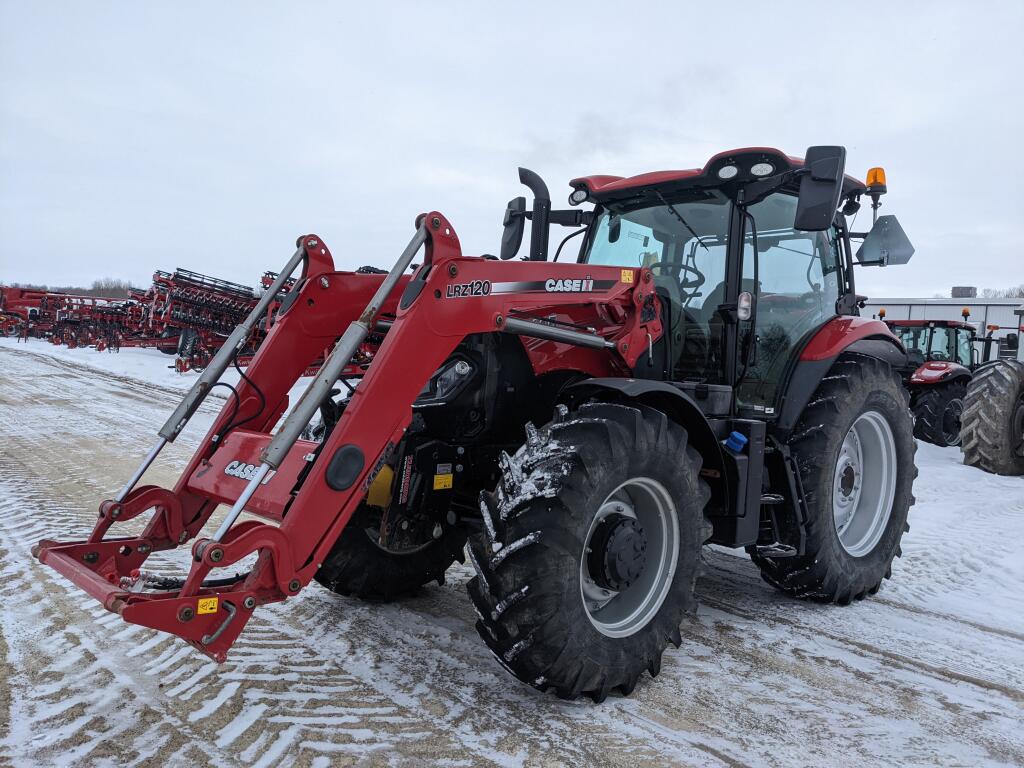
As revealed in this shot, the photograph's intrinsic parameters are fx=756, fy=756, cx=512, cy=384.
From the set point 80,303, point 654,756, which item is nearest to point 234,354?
point 654,756

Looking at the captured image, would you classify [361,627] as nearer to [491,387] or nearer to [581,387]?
[491,387]

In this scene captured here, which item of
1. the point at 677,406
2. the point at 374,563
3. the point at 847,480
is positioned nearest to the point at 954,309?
the point at 847,480

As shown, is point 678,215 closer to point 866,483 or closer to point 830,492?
point 830,492

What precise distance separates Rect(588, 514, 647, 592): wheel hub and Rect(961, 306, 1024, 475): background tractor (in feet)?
24.8

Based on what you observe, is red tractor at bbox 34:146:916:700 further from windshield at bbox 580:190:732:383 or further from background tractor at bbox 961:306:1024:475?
background tractor at bbox 961:306:1024:475

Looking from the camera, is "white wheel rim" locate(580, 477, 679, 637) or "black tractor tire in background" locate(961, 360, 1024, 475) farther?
"black tractor tire in background" locate(961, 360, 1024, 475)

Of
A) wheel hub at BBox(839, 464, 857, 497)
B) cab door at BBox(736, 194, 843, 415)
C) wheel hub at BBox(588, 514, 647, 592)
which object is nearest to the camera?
wheel hub at BBox(588, 514, 647, 592)

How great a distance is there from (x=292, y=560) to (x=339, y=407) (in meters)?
1.27

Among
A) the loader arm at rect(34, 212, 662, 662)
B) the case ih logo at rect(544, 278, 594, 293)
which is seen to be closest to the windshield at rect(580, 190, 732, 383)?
the loader arm at rect(34, 212, 662, 662)

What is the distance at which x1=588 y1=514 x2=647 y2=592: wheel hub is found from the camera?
3.05m

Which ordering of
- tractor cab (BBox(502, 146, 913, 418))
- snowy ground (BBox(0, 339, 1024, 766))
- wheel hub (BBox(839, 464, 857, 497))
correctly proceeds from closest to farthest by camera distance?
1. snowy ground (BBox(0, 339, 1024, 766))
2. tractor cab (BBox(502, 146, 913, 418))
3. wheel hub (BBox(839, 464, 857, 497))

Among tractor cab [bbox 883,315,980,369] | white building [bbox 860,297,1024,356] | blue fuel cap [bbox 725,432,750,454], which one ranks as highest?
white building [bbox 860,297,1024,356]

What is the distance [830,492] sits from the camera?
164 inches

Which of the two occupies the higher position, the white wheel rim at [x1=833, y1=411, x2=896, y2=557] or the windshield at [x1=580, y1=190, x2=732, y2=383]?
the windshield at [x1=580, y1=190, x2=732, y2=383]
